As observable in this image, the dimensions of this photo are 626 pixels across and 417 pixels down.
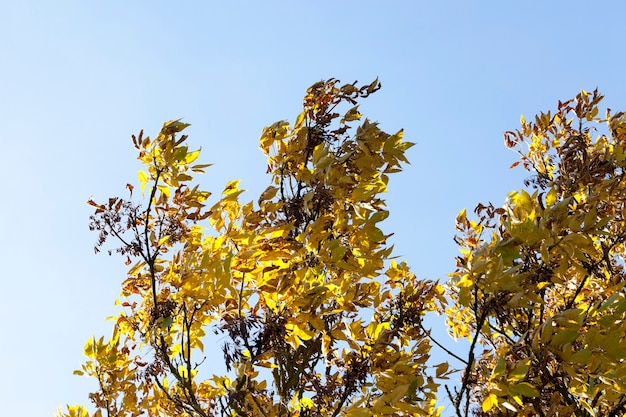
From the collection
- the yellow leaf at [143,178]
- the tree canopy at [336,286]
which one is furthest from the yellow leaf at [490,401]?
the yellow leaf at [143,178]

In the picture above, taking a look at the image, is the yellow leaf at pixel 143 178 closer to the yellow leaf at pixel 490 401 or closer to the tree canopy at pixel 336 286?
the tree canopy at pixel 336 286

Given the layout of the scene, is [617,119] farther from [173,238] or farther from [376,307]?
[173,238]

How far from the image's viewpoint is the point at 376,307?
2934 mm

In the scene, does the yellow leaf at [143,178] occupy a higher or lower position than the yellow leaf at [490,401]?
higher

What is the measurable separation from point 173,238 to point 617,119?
3324 mm

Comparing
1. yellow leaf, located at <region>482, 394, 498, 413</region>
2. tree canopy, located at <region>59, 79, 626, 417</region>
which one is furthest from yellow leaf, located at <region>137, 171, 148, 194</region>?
yellow leaf, located at <region>482, 394, 498, 413</region>

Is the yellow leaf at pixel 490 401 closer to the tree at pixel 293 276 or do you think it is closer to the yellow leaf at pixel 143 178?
the tree at pixel 293 276

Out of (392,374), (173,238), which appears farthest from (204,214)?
(392,374)

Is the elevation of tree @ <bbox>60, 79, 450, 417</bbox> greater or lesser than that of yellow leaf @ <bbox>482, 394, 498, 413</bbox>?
greater

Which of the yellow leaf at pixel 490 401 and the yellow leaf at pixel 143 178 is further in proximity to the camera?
the yellow leaf at pixel 143 178

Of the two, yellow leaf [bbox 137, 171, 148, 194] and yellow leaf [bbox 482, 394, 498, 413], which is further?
yellow leaf [bbox 137, 171, 148, 194]

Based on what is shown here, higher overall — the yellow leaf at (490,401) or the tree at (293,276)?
the tree at (293,276)

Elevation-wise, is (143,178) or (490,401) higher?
(143,178)

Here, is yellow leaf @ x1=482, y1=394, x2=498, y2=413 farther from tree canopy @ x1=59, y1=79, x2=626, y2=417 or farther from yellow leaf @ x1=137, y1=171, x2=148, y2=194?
yellow leaf @ x1=137, y1=171, x2=148, y2=194
